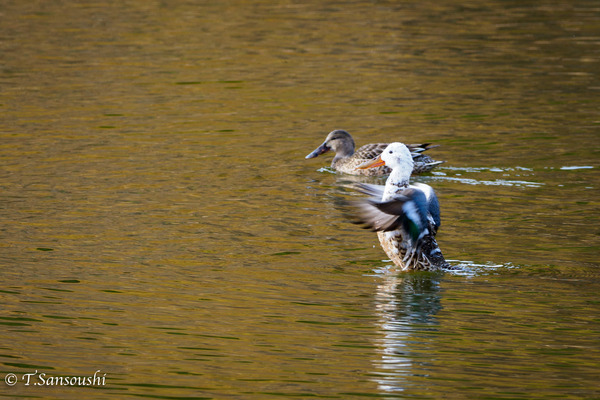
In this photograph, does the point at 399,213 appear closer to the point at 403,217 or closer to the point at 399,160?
Result: the point at 403,217

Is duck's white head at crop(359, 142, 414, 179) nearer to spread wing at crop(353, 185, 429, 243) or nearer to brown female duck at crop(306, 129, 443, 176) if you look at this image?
spread wing at crop(353, 185, 429, 243)

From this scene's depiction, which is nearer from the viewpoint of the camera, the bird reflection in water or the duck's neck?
the bird reflection in water

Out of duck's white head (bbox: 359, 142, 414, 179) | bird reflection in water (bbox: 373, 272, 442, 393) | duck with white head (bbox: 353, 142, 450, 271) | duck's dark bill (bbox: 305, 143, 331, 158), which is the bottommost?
bird reflection in water (bbox: 373, 272, 442, 393)

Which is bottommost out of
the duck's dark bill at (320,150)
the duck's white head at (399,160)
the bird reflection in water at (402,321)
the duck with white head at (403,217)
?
the bird reflection in water at (402,321)

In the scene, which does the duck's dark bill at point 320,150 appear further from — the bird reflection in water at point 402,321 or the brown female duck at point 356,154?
the bird reflection in water at point 402,321

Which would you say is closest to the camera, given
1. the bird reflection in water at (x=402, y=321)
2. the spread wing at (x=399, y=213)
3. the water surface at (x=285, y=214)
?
the bird reflection in water at (x=402, y=321)

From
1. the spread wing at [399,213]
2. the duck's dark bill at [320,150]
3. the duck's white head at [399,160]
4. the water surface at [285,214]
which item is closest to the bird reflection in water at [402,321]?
the water surface at [285,214]

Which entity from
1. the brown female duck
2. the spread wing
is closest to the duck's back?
the brown female duck

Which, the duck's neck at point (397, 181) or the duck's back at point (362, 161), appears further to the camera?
the duck's back at point (362, 161)

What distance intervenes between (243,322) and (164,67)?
12.0 metres

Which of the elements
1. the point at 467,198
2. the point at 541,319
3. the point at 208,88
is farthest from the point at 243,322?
the point at 208,88

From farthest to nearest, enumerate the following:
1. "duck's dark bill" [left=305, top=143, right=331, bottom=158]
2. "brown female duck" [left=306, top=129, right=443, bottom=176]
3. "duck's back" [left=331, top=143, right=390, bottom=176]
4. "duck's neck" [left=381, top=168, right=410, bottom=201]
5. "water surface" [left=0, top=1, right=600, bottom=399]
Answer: "duck's dark bill" [left=305, top=143, right=331, bottom=158] → "duck's back" [left=331, top=143, right=390, bottom=176] → "brown female duck" [left=306, top=129, right=443, bottom=176] → "duck's neck" [left=381, top=168, right=410, bottom=201] → "water surface" [left=0, top=1, right=600, bottom=399]

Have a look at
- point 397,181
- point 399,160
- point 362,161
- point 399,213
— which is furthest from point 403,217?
point 362,161

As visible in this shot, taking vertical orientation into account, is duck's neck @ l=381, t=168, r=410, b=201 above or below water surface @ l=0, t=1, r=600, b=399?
above
